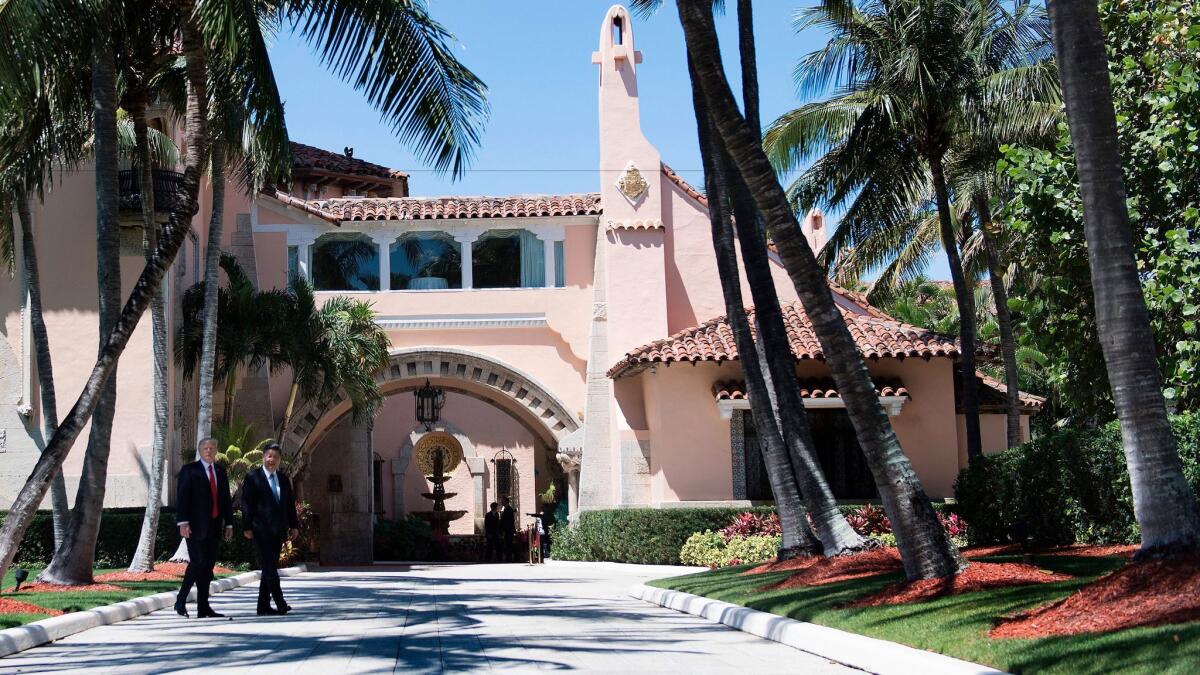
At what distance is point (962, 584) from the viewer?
38.9ft

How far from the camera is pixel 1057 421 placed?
45750 mm

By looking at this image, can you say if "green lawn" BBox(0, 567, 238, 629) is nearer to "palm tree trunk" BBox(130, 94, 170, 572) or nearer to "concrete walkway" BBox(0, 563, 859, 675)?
"concrete walkway" BBox(0, 563, 859, 675)

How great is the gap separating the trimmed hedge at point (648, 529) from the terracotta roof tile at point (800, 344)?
2978mm

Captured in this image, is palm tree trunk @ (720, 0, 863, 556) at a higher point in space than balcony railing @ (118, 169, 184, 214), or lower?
lower

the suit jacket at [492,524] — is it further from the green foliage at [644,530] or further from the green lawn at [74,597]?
the green lawn at [74,597]

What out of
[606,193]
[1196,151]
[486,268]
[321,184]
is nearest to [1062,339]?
[1196,151]

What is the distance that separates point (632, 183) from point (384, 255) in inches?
248

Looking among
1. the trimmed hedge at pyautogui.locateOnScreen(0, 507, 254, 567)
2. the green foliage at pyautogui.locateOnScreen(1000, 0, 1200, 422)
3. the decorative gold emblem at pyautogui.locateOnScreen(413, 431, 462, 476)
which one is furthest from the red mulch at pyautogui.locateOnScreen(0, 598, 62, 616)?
the decorative gold emblem at pyautogui.locateOnScreen(413, 431, 462, 476)

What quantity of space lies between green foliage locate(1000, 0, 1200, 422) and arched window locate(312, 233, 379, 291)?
58.1ft

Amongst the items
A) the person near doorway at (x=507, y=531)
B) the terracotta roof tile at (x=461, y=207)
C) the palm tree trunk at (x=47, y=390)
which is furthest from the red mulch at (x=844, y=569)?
the person near doorway at (x=507, y=531)

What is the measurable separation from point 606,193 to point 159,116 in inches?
391

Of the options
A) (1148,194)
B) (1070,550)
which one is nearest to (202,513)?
(1070,550)

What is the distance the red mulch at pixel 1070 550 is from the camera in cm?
1548

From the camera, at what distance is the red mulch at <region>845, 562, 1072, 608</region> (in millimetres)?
11727
